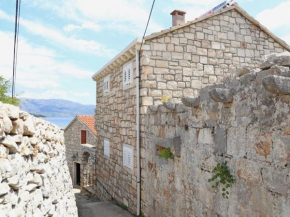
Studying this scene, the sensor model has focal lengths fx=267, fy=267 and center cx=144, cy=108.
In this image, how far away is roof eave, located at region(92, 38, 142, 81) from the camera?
692 centimetres

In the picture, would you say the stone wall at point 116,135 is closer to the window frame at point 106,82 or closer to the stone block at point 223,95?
the window frame at point 106,82

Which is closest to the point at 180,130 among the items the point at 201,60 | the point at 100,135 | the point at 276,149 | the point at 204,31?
the point at 276,149

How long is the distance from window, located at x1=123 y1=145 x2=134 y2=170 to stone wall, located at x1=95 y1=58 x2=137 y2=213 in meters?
0.14

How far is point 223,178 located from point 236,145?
1.64 ft

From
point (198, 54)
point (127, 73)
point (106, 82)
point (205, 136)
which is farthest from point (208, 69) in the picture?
point (106, 82)

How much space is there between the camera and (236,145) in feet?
11.3

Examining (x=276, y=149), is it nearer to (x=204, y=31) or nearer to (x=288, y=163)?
(x=288, y=163)

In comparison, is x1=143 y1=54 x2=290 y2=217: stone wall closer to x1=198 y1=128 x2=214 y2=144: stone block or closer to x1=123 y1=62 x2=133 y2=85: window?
x1=198 y1=128 x2=214 y2=144: stone block

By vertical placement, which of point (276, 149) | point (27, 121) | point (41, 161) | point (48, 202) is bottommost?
point (48, 202)

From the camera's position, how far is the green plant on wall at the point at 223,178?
352cm

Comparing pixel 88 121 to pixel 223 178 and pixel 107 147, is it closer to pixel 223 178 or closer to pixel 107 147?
pixel 107 147

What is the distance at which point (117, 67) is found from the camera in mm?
8891

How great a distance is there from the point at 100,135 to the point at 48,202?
747 cm

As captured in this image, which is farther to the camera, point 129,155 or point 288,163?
point 129,155
